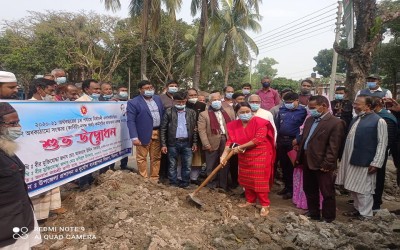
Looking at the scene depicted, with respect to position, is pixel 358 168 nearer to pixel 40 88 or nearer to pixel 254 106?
pixel 254 106

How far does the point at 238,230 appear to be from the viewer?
3.54 m

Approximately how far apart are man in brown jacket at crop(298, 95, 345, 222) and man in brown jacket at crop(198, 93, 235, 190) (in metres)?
1.39

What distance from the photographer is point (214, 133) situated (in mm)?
5258

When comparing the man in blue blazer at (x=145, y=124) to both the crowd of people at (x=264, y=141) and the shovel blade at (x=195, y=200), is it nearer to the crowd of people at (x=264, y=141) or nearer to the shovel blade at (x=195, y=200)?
the crowd of people at (x=264, y=141)

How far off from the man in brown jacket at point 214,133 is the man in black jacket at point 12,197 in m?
3.26

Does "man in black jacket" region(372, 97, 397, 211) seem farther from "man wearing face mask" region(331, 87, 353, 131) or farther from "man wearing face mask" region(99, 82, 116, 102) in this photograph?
"man wearing face mask" region(99, 82, 116, 102)

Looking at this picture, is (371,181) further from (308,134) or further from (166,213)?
(166,213)

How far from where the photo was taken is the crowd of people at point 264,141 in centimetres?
416

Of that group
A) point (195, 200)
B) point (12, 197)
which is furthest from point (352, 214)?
point (12, 197)

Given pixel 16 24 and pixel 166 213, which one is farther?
pixel 16 24

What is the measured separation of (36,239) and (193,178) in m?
3.52

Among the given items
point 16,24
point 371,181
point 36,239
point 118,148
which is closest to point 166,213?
point 36,239

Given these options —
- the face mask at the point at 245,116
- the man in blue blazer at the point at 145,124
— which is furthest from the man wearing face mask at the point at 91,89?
the face mask at the point at 245,116

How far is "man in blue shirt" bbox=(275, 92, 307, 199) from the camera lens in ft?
16.7
